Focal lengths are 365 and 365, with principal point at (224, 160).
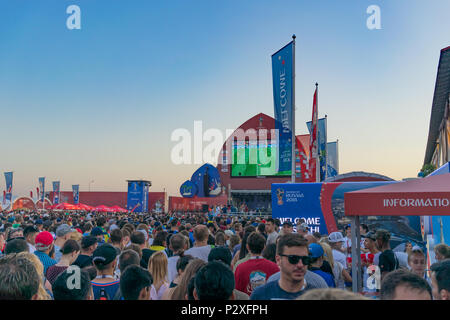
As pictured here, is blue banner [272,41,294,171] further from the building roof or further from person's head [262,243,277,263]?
person's head [262,243,277,263]

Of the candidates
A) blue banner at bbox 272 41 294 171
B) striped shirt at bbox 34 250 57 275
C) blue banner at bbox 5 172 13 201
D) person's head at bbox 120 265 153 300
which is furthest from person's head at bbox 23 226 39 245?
blue banner at bbox 5 172 13 201

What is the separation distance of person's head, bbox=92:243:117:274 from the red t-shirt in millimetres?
1518

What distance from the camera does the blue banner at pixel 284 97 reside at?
47.4 ft

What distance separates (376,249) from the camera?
22.5 ft

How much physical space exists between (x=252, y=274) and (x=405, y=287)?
2.19m

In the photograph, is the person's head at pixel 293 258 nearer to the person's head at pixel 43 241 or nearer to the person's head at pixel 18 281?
the person's head at pixel 18 281

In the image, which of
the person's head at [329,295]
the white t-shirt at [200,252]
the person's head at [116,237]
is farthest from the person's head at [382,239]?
the person's head at [329,295]

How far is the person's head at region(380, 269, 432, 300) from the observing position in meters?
2.62

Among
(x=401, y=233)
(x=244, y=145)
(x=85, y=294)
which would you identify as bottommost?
(x=401, y=233)

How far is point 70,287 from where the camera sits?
323 centimetres
